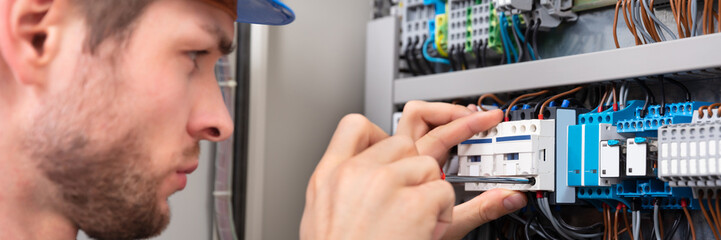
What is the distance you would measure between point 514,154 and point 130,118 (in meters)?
0.76

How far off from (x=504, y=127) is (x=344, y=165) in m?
0.62

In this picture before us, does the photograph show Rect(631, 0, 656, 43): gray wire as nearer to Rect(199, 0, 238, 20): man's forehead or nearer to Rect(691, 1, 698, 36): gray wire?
Rect(691, 1, 698, 36): gray wire

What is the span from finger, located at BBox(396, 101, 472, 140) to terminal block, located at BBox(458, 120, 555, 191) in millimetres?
74

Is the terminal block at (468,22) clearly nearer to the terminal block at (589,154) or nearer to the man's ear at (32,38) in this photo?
the terminal block at (589,154)

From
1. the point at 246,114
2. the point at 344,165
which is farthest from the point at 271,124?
the point at 344,165

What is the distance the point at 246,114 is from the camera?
5.74 ft

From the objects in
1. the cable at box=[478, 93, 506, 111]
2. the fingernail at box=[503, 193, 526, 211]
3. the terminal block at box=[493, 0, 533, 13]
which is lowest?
the fingernail at box=[503, 193, 526, 211]

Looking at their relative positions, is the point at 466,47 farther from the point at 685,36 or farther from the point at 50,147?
the point at 50,147

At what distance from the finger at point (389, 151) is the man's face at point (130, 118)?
0.32 meters

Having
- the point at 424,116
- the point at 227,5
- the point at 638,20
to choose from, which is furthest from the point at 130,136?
the point at 638,20

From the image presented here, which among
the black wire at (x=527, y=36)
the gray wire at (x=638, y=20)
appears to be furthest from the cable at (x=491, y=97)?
the gray wire at (x=638, y=20)

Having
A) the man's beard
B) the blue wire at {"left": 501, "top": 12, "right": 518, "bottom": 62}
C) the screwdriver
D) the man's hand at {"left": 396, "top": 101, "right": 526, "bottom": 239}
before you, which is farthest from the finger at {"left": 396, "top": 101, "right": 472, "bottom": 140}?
the man's beard

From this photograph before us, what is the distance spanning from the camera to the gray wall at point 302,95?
171 cm

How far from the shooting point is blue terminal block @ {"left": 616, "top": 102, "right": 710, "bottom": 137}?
1.17m
